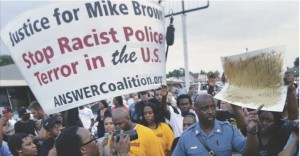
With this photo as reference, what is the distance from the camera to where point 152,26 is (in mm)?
3605

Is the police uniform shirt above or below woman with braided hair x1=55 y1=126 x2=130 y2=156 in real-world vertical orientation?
below

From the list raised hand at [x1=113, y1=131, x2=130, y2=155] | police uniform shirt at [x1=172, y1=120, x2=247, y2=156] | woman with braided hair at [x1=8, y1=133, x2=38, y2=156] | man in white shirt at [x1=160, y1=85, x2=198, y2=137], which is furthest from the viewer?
man in white shirt at [x1=160, y1=85, x2=198, y2=137]

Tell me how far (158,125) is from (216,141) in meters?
1.65

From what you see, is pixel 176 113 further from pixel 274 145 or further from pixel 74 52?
pixel 74 52

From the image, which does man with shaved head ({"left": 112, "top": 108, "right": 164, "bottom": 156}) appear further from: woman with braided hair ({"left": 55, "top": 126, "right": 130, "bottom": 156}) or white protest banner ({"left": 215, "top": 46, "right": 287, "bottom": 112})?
woman with braided hair ({"left": 55, "top": 126, "right": 130, "bottom": 156})

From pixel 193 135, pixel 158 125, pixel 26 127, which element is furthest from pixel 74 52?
pixel 26 127

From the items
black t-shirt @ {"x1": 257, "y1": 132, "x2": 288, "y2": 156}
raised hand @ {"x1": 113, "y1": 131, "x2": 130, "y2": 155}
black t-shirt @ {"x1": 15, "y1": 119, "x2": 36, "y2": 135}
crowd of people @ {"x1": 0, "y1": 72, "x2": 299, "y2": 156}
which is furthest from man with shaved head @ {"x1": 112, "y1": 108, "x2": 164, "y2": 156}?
black t-shirt @ {"x1": 15, "y1": 119, "x2": 36, "y2": 135}

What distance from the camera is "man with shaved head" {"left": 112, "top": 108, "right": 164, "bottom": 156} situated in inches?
141

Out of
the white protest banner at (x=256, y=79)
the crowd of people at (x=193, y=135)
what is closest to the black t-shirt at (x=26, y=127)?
the crowd of people at (x=193, y=135)

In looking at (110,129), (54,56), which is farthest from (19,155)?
(54,56)

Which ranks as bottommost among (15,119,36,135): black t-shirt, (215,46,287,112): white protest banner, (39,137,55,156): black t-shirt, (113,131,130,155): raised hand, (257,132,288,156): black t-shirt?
(15,119,36,135): black t-shirt

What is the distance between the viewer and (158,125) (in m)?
4.66

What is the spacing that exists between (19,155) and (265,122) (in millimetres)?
2771

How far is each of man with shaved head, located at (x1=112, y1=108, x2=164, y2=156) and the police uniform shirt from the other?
429mm
